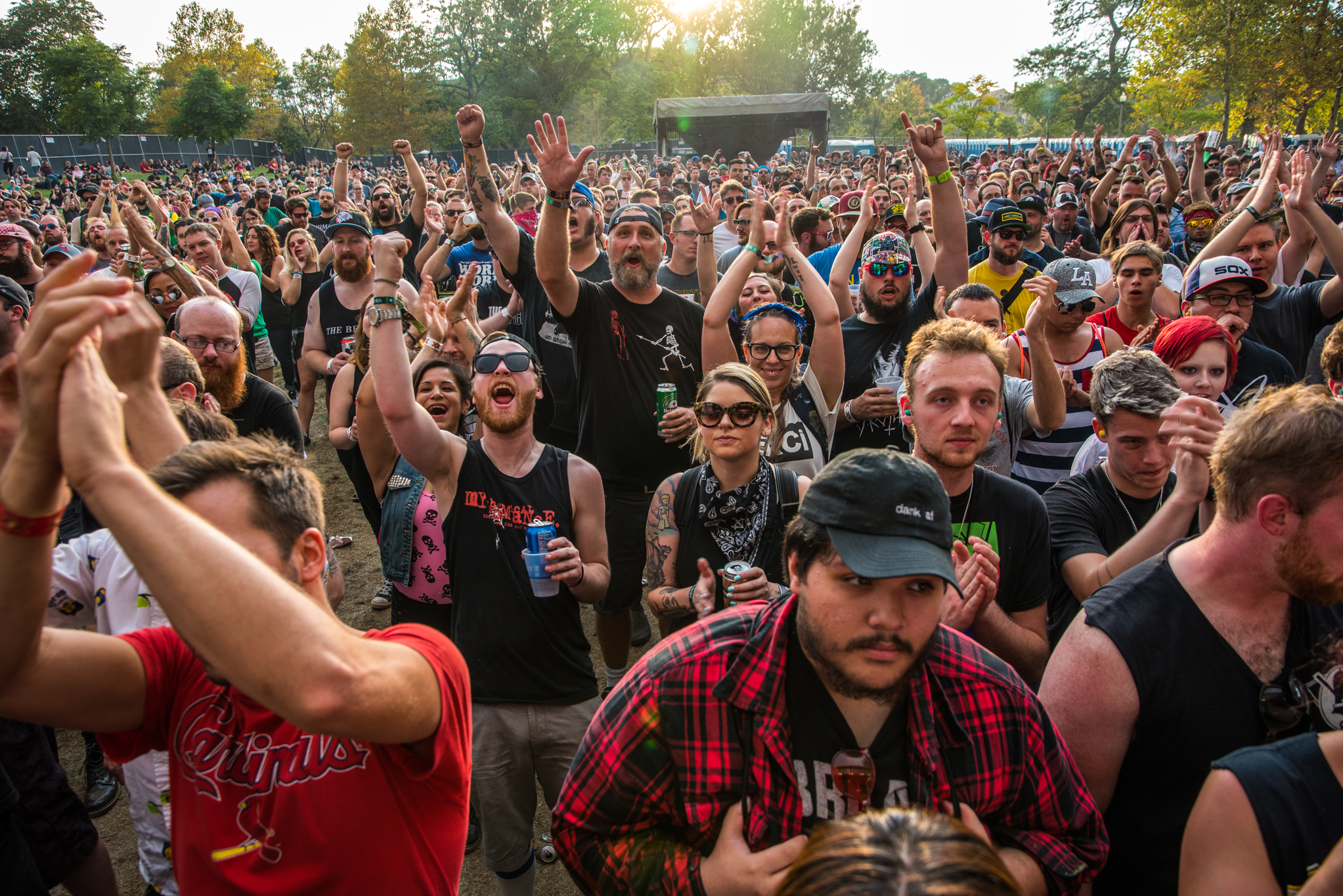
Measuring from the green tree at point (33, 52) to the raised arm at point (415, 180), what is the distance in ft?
189

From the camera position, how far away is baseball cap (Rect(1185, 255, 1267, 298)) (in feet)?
14.5

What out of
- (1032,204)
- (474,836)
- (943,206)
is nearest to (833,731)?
(474,836)

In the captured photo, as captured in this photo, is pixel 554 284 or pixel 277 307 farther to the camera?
pixel 277 307

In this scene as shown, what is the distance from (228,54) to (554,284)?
75.5 metres

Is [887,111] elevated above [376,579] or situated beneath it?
elevated above

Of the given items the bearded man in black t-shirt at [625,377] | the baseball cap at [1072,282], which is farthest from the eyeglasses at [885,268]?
the bearded man in black t-shirt at [625,377]

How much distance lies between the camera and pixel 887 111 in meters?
70.2

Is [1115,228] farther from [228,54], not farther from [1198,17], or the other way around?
[228,54]

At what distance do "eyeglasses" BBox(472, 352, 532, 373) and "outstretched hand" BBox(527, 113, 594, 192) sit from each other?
4.54 feet

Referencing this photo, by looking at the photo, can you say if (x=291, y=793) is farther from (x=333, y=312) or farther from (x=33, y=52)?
(x=33, y=52)

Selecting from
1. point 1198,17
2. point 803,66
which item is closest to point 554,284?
point 1198,17

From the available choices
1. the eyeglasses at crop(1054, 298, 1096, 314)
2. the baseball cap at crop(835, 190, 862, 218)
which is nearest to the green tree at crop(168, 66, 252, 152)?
the baseball cap at crop(835, 190, 862, 218)

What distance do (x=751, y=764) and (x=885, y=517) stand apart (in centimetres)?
61

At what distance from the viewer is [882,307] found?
15.4 feet
